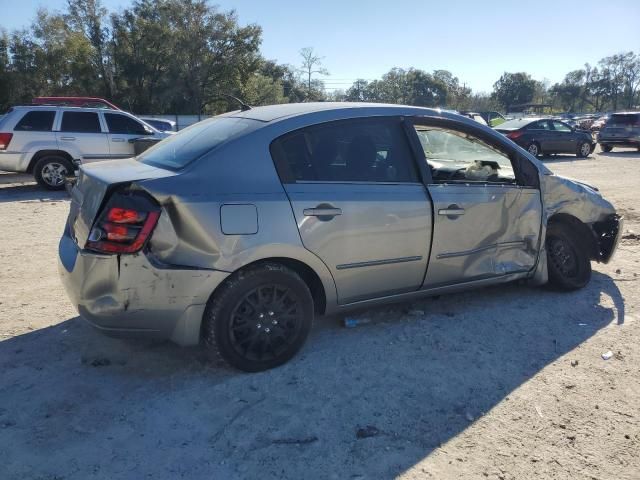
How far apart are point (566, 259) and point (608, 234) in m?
0.51

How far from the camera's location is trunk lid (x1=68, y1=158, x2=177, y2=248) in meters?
3.06

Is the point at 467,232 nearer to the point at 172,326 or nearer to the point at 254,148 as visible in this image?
the point at 254,148

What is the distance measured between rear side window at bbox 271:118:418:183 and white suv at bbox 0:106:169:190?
8713 millimetres

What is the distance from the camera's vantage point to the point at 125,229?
291cm

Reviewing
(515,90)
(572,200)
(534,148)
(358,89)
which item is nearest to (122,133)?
(572,200)

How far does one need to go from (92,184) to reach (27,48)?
128 feet


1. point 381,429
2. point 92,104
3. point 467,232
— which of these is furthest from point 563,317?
point 92,104

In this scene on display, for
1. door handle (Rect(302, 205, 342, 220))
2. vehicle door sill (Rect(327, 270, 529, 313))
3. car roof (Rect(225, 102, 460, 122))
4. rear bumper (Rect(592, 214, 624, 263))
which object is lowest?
vehicle door sill (Rect(327, 270, 529, 313))

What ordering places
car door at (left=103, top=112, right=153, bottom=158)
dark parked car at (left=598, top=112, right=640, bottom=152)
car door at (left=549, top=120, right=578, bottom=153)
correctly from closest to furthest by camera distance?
car door at (left=103, top=112, right=153, bottom=158) → car door at (left=549, top=120, right=578, bottom=153) → dark parked car at (left=598, top=112, right=640, bottom=152)

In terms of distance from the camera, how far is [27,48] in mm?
35250

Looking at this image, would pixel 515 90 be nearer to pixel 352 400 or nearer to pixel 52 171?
pixel 52 171

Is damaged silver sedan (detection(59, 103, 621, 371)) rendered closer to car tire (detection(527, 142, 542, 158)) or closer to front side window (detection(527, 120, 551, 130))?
car tire (detection(527, 142, 542, 158))

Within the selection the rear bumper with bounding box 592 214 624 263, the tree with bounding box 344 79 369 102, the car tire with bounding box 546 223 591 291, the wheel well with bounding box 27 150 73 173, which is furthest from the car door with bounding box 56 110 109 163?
the tree with bounding box 344 79 369 102

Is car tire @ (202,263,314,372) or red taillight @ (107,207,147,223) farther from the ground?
red taillight @ (107,207,147,223)
